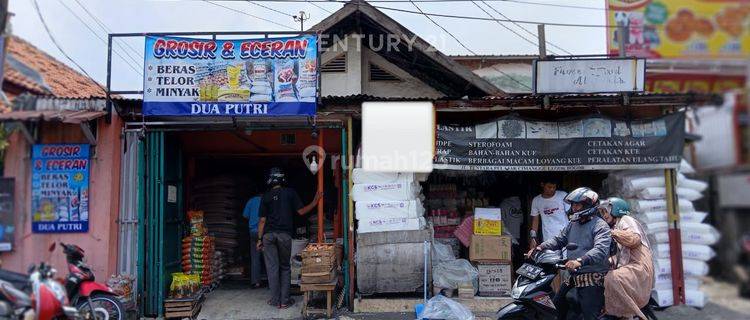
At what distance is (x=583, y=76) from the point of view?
7.69m

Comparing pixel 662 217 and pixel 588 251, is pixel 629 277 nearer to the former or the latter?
pixel 588 251

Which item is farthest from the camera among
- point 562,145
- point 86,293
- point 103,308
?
point 562,145

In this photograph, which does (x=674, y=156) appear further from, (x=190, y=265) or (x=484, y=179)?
(x=190, y=265)

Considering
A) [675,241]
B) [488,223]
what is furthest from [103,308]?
[675,241]

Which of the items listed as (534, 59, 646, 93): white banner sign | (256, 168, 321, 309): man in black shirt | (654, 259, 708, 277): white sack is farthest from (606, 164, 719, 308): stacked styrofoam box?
(256, 168, 321, 309): man in black shirt

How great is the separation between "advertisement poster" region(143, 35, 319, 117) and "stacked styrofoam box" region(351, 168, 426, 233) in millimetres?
1244

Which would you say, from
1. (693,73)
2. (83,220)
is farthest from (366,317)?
(693,73)

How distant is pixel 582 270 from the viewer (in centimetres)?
542

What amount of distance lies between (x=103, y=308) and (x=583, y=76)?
6.65 m

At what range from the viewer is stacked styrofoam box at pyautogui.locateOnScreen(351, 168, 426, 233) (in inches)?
296

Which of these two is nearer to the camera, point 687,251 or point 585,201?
point 585,201

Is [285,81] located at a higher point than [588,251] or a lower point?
higher

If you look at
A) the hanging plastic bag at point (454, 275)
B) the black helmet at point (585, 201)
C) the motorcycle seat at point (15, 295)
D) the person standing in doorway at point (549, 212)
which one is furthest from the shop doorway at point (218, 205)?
the black helmet at point (585, 201)

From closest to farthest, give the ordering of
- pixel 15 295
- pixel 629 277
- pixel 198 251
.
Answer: pixel 15 295 → pixel 629 277 → pixel 198 251
